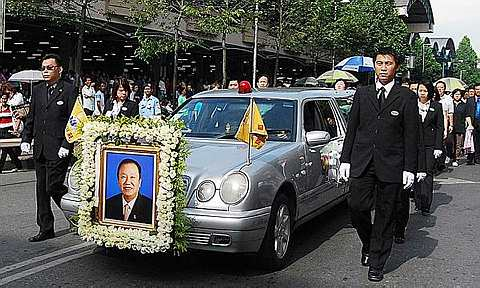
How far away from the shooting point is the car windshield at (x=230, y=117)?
23.2ft

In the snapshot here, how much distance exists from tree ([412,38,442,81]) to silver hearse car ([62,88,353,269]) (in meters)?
53.2

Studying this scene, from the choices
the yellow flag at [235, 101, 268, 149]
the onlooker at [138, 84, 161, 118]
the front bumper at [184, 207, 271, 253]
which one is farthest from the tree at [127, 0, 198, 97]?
the front bumper at [184, 207, 271, 253]

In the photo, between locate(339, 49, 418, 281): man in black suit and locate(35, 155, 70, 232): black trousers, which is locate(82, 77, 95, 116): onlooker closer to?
locate(35, 155, 70, 232): black trousers

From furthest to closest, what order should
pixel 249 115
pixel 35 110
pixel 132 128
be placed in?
pixel 35 110, pixel 249 115, pixel 132 128

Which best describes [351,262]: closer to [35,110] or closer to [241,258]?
[241,258]

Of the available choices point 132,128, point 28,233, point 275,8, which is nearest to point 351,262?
point 132,128

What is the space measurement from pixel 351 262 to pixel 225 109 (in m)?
2.13

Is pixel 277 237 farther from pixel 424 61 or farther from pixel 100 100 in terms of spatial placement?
pixel 424 61

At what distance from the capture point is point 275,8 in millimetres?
27438

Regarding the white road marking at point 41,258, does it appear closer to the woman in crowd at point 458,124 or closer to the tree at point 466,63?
the woman in crowd at point 458,124

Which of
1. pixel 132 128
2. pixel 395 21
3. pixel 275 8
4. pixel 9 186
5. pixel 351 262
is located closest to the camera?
pixel 132 128

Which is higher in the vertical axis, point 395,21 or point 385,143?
point 395,21

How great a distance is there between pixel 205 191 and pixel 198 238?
1.27ft

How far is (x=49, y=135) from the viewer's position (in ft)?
23.1
